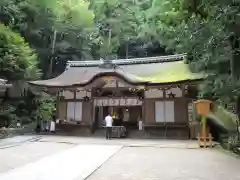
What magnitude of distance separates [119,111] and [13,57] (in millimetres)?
8718

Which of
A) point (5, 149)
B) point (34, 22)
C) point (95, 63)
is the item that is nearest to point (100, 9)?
point (34, 22)

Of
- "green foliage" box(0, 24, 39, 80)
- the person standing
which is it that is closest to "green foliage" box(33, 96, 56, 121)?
"green foliage" box(0, 24, 39, 80)

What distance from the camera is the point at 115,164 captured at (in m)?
8.38

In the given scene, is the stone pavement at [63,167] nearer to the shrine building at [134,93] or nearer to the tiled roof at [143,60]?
the shrine building at [134,93]

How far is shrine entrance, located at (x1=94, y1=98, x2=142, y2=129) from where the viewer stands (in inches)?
720

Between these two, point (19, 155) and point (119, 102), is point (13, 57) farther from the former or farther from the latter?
point (19, 155)

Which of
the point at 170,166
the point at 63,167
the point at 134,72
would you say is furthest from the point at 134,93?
the point at 63,167

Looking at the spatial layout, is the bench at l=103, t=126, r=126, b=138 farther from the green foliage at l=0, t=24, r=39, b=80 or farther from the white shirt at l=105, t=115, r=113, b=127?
the green foliage at l=0, t=24, r=39, b=80

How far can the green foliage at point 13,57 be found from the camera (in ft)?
57.9

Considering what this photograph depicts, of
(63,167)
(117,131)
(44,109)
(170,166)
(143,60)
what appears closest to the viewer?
(63,167)

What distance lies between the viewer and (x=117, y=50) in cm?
3681

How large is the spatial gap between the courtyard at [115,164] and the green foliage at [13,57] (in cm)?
741

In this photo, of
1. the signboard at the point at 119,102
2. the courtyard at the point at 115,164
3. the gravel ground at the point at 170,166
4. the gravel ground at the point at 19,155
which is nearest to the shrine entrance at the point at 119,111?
the signboard at the point at 119,102

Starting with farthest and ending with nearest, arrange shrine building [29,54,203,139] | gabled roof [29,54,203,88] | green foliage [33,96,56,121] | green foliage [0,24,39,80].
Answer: green foliage [33,96,56,121], green foliage [0,24,39,80], gabled roof [29,54,203,88], shrine building [29,54,203,139]
